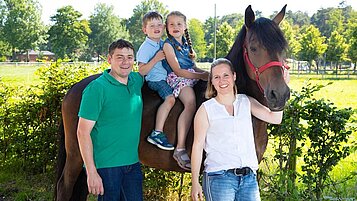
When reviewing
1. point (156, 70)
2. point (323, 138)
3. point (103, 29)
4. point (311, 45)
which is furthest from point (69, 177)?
point (103, 29)

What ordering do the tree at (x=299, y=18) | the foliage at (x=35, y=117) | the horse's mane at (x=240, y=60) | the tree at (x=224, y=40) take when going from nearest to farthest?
the horse's mane at (x=240, y=60), the foliage at (x=35, y=117), the tree at (x=224, y=40), the tree at (x=299, y=18)

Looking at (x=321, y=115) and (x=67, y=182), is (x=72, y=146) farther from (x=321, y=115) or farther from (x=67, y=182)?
(x=321, y=115)

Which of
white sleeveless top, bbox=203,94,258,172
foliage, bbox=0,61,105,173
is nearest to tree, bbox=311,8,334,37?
foliage, bbox=0,61,105,173

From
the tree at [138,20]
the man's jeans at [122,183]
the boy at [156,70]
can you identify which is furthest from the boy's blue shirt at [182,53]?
the tree at [138,20]

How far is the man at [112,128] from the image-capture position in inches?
103

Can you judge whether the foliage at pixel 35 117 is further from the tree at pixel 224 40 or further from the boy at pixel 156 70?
the tree at pixel 224 40

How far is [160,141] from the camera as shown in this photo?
345 cm

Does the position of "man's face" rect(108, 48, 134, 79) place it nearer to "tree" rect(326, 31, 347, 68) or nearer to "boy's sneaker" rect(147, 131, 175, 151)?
"boy's sneaker" rect(147, 131, 175, 151)

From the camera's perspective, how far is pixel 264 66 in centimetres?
279

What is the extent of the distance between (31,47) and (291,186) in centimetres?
5864

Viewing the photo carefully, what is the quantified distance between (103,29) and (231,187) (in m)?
62.2

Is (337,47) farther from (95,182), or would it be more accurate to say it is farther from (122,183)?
(95,182)

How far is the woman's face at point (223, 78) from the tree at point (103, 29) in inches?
2270

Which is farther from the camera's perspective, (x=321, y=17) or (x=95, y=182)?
(x=321, y=17)
